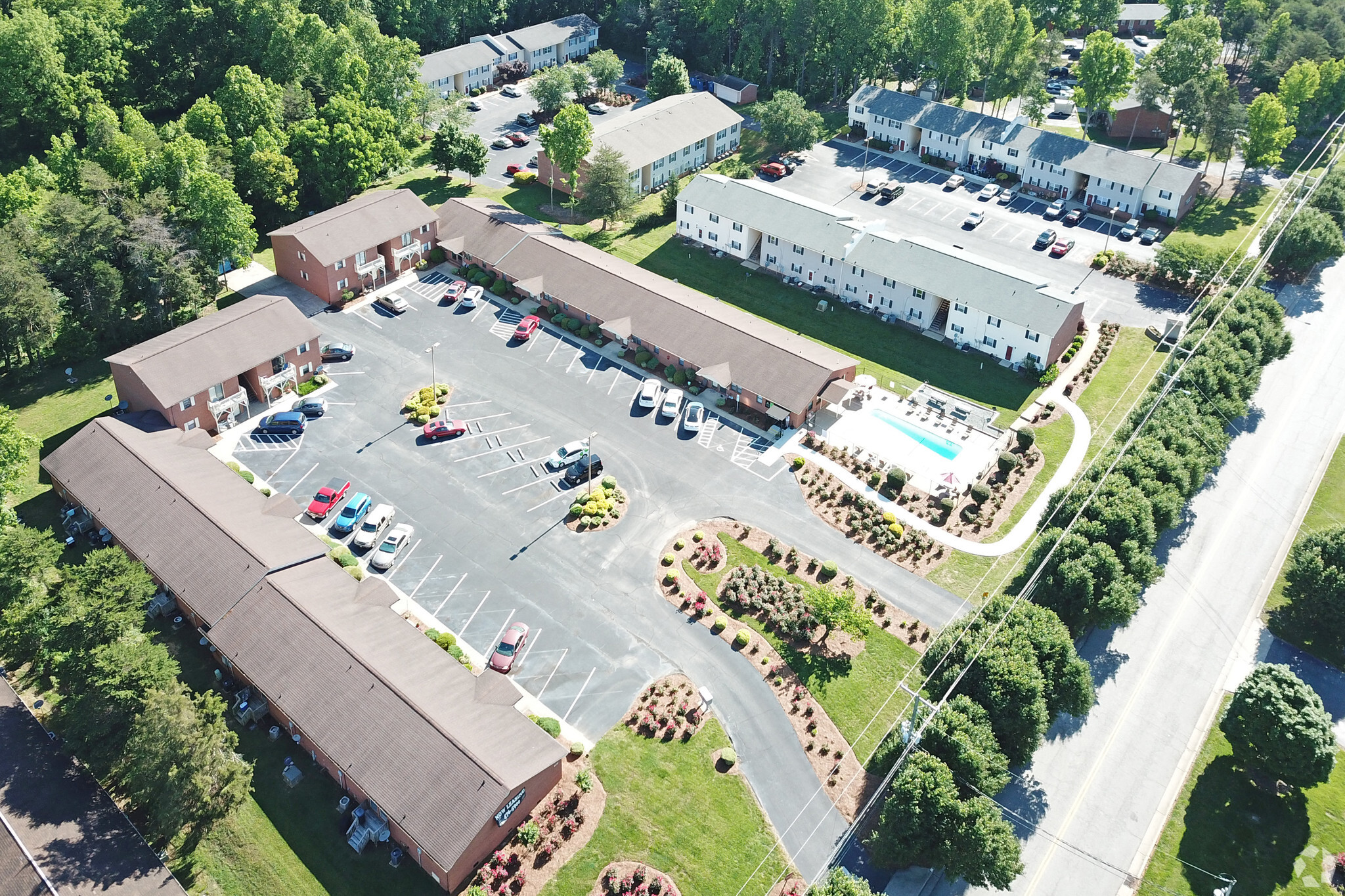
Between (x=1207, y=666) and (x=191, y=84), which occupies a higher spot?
(x=191, y=84)

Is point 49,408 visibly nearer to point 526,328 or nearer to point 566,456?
point 526,328

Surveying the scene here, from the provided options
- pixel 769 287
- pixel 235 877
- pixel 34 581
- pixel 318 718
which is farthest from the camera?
pixel 769 287

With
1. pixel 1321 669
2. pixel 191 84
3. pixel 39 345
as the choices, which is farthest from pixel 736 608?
pixel 191 84

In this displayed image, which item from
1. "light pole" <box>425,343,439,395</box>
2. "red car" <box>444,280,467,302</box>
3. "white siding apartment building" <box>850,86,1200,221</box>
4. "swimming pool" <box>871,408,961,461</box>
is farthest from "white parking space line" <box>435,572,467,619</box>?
"white siding apartment building" <box>850,86,1200,221</box>

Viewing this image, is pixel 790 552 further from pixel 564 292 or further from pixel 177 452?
pixel 177 452

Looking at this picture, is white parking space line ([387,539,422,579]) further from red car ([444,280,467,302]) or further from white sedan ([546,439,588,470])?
red car ([444,280,467,302])

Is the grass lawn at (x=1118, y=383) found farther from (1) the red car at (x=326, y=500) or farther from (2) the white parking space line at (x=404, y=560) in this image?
(1) the red car at (x=326, y=500)
